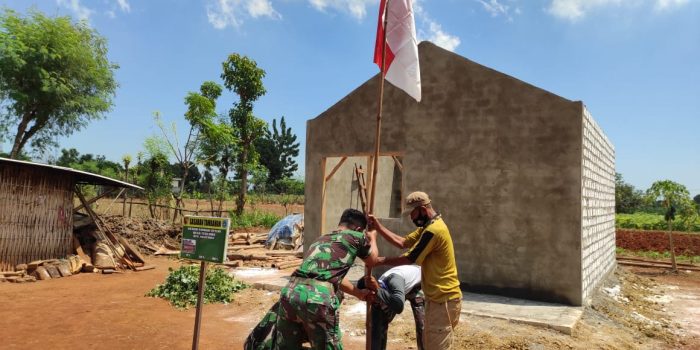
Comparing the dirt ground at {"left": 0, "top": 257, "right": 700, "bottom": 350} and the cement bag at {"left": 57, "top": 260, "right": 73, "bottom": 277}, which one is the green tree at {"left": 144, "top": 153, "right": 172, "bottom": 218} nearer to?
the cement bag at {"left": 57, "top": 260, "right": 73, "bottom": 277}

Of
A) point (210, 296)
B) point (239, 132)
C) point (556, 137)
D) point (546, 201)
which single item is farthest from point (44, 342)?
point (239, 132)

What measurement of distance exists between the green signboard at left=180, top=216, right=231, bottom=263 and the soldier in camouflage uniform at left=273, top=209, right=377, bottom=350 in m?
1.40

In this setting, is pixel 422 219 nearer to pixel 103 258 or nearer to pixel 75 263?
pixel 75 263

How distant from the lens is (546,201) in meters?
7.76

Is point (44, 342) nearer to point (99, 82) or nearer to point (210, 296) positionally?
point (210, 296)

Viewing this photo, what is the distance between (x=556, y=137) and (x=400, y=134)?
3.31m

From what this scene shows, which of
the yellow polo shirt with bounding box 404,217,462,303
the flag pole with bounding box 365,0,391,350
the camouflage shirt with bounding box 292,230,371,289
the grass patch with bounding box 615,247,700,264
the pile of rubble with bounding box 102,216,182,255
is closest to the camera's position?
the camouflage shirt with bounding box 292,230,371,289

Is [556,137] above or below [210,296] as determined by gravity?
above

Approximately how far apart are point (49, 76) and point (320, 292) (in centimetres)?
2461

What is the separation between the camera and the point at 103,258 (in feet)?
39.2

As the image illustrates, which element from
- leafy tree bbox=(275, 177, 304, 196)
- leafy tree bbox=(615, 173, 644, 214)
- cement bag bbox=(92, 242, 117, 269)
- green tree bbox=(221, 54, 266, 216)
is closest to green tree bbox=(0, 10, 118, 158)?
green tree bbox=(221, 54, 266, 216)

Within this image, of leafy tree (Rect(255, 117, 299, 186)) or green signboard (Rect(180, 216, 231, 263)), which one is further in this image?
leafy tree (Rect(255, 117, 299, 186))

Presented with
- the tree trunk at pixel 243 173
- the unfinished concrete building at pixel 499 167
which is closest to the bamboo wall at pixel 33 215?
the unfinished concrete building at pixel 499 167

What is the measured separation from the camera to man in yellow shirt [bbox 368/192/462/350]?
147 inches
